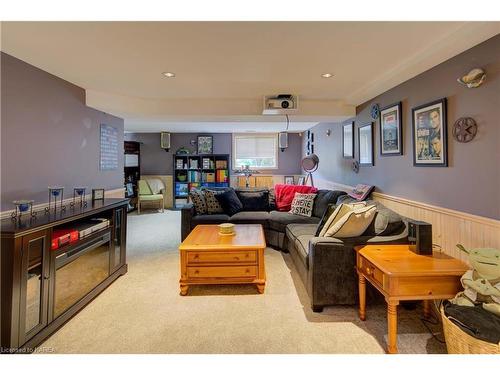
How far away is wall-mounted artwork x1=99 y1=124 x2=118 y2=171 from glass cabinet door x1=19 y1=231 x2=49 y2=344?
1.80 m

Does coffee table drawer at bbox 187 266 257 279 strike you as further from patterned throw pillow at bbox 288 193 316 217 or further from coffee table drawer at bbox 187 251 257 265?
patterned throw pillow at bbox 288 193 316 217

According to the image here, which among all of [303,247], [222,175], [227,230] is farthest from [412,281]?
[222,175]

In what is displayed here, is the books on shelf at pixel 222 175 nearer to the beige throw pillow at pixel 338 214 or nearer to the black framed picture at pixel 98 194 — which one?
the black framed picture at pixel 98 194

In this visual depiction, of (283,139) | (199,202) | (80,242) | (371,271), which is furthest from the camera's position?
(283,139)

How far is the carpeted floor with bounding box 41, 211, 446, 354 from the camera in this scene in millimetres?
1730

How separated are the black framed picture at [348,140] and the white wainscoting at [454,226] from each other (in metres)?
1.38

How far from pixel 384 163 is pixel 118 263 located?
10.6 feet

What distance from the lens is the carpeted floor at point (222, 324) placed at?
5.68 ft

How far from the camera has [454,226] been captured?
6.49 ft

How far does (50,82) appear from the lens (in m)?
2.49

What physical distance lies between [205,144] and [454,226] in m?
6.30

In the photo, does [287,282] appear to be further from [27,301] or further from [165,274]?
[27,301]

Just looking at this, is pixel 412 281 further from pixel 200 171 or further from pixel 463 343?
pixel 200 171

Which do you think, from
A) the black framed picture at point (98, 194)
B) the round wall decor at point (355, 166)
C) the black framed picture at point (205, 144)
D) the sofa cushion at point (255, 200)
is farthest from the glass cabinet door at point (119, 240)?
the black framed picture at point (205, 144)
